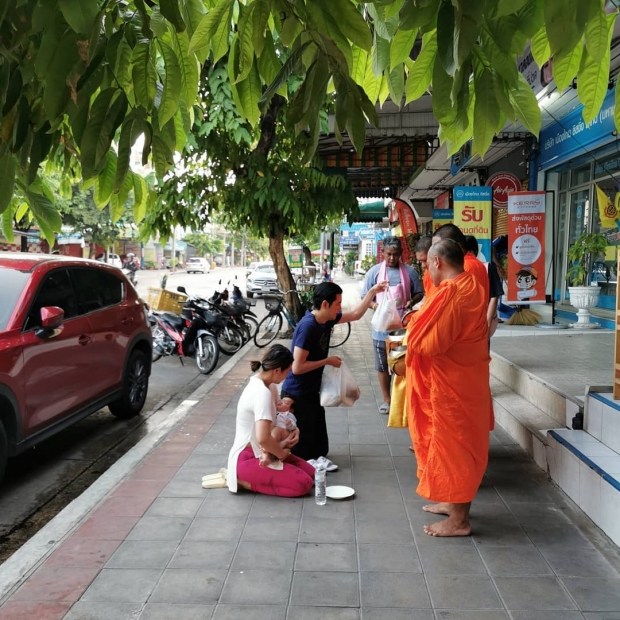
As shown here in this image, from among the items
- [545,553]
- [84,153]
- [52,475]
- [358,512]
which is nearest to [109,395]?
[52,475]

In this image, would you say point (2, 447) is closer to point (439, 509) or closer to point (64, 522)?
point (64, 522)

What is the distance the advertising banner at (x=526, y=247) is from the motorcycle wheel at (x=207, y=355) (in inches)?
187

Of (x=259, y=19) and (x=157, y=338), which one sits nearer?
(x=259, y=19)

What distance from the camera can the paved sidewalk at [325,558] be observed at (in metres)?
2.96

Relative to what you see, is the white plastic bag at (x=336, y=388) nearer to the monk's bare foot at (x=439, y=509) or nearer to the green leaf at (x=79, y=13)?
the monk's bare foot at (x=439, y=509)

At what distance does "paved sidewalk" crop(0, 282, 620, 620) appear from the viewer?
2.96m

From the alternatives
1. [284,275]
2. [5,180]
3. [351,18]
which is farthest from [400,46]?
[284,275]

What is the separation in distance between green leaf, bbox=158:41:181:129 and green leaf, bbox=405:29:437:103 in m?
0.74

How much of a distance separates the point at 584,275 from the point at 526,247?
96 cm

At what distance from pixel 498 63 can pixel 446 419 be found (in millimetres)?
2279

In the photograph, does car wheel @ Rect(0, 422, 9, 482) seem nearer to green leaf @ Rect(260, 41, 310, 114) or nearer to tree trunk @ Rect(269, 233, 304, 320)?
green leaf @ Rect(260, 41, 310, 114)

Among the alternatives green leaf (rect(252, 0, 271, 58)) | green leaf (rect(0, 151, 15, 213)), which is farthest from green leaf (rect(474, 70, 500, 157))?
green leaf (rect(0, 151, 15, 213))

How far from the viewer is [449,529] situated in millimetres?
3721

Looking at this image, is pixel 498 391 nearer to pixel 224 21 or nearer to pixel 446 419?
pixel 446 419
